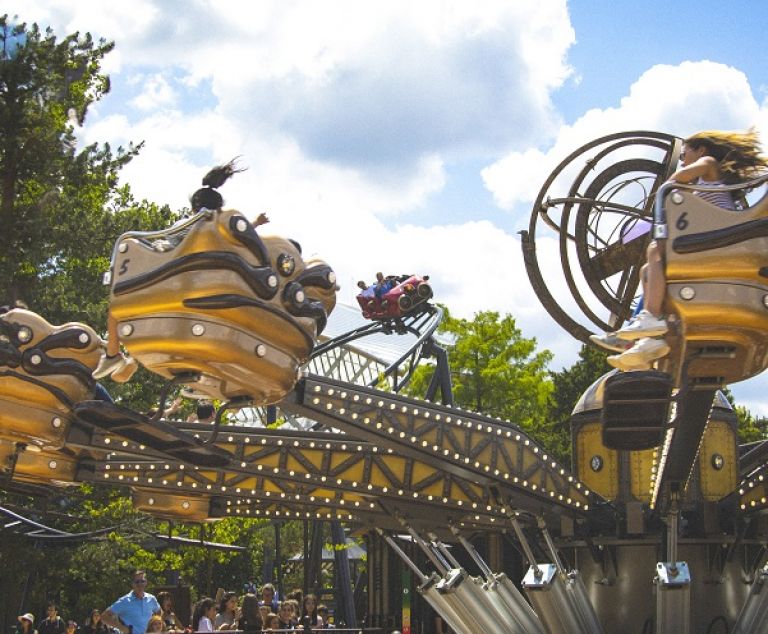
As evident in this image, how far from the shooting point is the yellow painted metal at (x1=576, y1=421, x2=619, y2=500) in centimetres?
1573

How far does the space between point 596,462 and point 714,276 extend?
28.1 ft

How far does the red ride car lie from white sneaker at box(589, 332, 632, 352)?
48.4ft

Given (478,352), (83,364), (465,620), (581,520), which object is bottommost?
(465,620)

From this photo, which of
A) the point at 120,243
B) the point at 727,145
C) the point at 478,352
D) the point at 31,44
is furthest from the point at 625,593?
the point at 478,352

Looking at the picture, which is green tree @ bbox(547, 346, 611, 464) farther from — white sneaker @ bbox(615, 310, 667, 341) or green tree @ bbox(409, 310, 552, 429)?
white sneaker @ bbox(615, 310, 667, 341)

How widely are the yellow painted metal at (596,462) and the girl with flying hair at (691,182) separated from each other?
7.65m

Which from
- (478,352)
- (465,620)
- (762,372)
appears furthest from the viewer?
(478,352)

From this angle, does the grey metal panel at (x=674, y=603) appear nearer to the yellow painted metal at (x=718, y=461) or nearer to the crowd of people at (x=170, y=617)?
the crowd of people at (x=170, y=617)

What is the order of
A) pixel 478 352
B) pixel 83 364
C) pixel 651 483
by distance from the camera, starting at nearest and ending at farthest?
pixel 83 364
pixel 651 483
pixel 478 352

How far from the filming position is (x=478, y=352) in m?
34.5

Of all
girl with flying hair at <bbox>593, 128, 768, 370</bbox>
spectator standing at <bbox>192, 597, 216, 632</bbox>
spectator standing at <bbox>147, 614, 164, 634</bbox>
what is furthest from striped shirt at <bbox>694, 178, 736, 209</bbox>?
spectator standing at <bbox>192, 597, 216, 632</bbox>

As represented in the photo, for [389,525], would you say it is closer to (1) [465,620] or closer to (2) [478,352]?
(1) [465,620]

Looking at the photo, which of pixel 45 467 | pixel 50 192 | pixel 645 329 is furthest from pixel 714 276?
pixel 50 192

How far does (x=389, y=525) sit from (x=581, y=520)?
3685 mm
